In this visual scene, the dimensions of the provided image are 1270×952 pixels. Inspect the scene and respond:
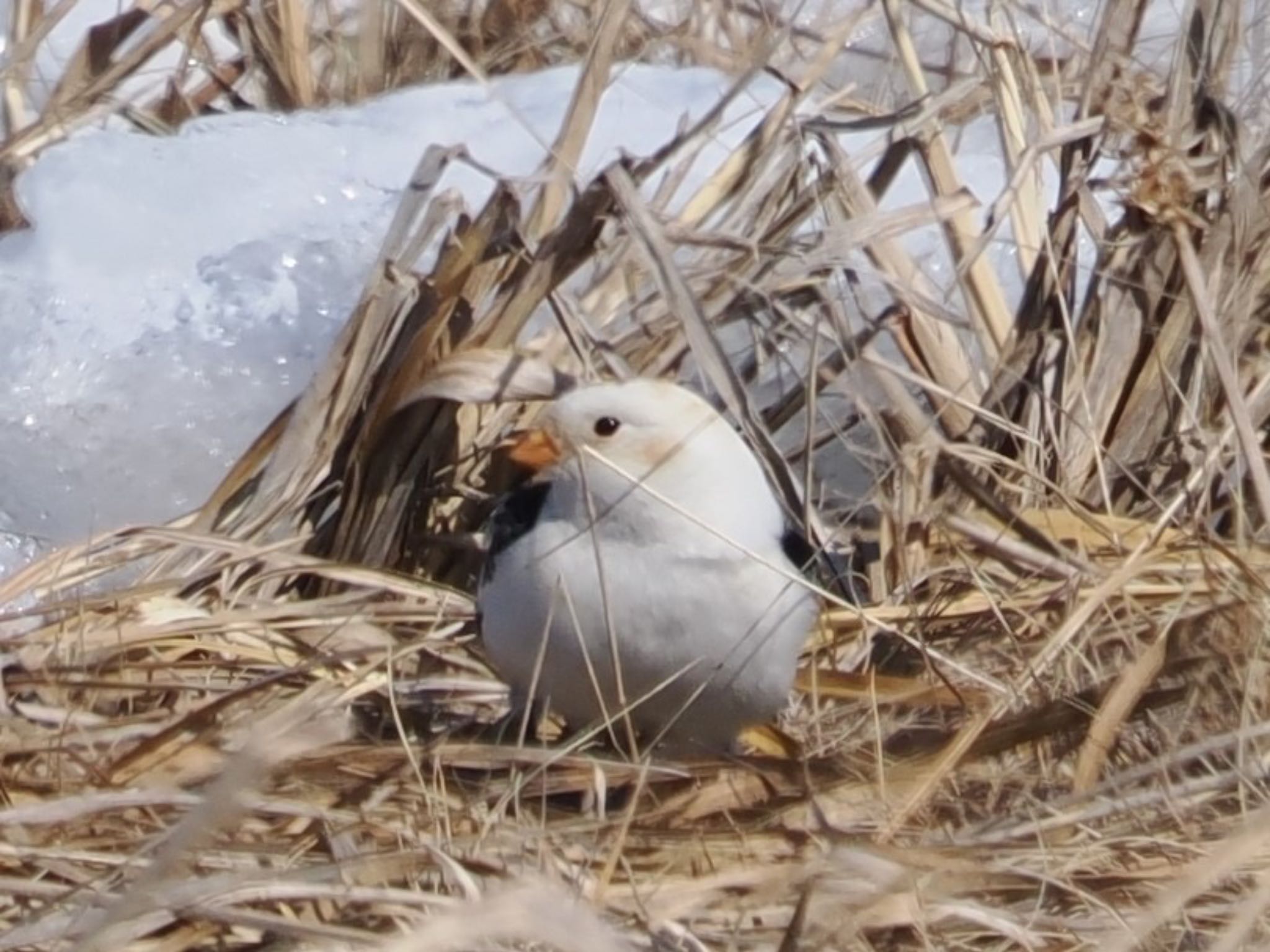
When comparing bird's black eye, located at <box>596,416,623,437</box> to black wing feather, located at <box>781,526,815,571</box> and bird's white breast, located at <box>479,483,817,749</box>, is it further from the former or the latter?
black wing feather, located at <box>781,526,815,571</box>

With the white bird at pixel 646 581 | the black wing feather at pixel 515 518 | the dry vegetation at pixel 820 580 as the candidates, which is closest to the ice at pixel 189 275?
the dry vegetation at pixel 820 580

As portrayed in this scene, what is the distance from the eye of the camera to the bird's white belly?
272cm

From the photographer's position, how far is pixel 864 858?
1.90 meters

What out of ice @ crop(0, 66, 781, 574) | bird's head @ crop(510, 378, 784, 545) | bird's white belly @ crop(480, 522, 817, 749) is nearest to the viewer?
bird's white belly @ crop(480, 522, 817, 749)

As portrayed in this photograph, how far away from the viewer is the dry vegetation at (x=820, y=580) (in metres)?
2.08

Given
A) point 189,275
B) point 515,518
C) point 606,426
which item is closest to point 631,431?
point 606,426

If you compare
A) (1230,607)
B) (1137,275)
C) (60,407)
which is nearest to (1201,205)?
(1137,275)

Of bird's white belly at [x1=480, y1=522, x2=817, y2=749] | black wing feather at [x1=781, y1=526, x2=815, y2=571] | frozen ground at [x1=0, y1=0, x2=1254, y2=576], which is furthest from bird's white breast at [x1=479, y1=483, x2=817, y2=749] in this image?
frozen ground at [x1=0, y1=0, x2=1254, y2=576]

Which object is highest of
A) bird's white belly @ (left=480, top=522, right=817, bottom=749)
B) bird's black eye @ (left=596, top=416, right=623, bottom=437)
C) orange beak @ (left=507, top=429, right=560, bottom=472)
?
bird's black eye @ (left=596, top=416, right=623, bottom=437)

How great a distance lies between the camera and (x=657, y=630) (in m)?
2.71

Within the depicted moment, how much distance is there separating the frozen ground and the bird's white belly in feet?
2.59

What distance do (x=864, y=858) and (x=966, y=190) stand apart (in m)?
1.61

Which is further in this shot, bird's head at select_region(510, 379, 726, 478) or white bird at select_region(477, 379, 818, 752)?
bird's head at select_region(510, 379, 726, 478)

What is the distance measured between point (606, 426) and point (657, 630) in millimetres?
305
